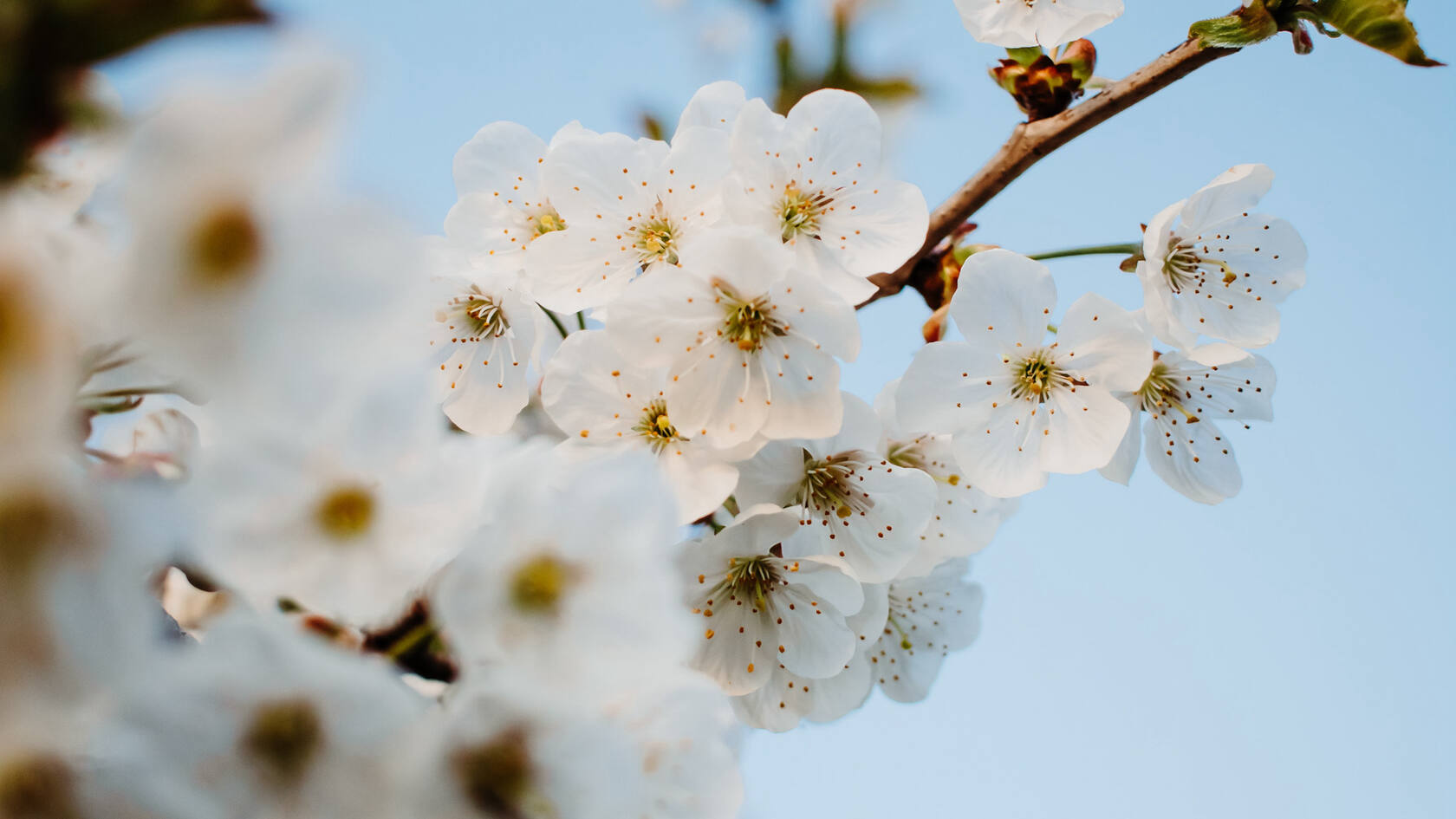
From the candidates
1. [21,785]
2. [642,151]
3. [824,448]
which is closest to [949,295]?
[824,448]

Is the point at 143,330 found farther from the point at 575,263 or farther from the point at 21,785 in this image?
the point at 575,263

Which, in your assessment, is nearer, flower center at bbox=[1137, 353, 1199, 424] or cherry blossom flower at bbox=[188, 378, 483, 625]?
cherry blossom flower at bbox=[188, 378, 483, 625]

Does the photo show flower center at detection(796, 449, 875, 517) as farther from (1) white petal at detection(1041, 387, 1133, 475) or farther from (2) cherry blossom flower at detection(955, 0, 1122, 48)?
(2) cherry blossom flower at detection(955, 0, 1122, 48)

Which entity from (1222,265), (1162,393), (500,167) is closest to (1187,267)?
(1222,265)

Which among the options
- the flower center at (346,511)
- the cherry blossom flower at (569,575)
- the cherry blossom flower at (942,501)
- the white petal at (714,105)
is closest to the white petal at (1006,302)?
the cherry blossom flower at (942,501)

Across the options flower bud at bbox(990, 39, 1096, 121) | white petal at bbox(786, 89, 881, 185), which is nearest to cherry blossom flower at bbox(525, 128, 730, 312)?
white petal at bbox(786, 89, 881, 185)

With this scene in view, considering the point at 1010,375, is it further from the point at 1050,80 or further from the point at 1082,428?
the point at 1050,80
